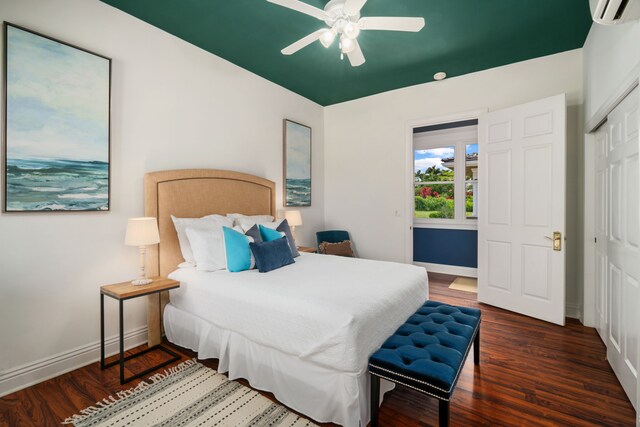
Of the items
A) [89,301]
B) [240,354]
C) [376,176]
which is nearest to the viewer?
[240,354]

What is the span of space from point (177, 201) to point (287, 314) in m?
1.68

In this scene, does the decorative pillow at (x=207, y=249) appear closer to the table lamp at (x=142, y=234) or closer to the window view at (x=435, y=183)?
the table lamp at (x=142, y=234)

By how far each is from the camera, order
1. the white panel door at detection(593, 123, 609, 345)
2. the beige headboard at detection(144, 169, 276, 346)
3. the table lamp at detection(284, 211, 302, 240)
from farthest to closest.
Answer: the table lamp at detection(284, 211, 302, 240)
the beige headboard at detection(144, 169, 276, 346)
the white panel door at detection(593, 123, 609, 345)

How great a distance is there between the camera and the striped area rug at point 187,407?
5.63 ft

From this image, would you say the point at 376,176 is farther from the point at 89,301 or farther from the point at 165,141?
the point at 89,301

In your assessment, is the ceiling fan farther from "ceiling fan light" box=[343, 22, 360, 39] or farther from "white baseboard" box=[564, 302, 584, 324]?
"white baseboard" box=[564, 302, 584, 324]

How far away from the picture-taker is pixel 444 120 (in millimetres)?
3998

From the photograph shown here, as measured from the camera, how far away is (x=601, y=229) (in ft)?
8.26

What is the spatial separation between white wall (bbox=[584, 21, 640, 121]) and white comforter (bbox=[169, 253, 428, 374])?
1.88 m

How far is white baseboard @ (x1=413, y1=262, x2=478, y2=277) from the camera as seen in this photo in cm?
501

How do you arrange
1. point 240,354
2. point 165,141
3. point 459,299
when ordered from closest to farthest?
1. point 240,354
2. point 165,141
3. point 459,299

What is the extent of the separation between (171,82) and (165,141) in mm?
579

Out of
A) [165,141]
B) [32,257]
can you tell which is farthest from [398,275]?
[32,257]

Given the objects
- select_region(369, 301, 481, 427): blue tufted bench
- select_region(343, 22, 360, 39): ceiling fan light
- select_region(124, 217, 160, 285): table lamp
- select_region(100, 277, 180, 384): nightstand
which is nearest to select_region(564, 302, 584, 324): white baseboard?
select_region(369, 301, 481, 427): blue tufted bench
